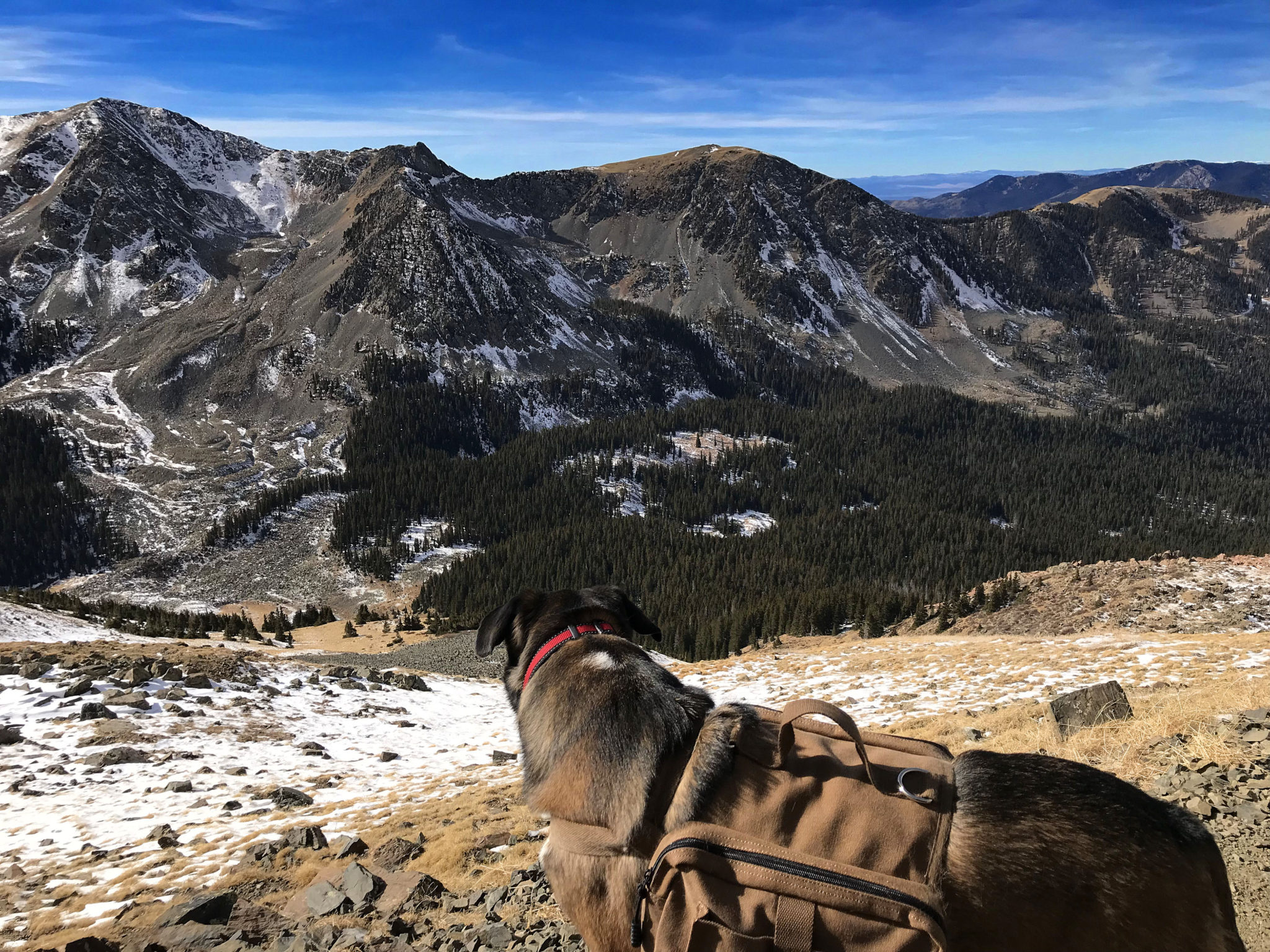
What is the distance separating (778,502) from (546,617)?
128642 millimetres

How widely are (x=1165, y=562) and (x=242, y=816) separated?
123 ft

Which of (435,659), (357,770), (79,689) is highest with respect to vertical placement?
(79,689)

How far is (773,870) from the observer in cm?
281

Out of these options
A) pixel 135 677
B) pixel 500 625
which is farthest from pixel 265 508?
pixel 500 625

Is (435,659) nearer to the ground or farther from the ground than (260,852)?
nearer to the ground

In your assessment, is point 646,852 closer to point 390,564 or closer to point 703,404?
point 390,564

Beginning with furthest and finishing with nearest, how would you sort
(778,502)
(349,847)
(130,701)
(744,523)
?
(778,502) → (744,523) → (130,701) → (349,847)

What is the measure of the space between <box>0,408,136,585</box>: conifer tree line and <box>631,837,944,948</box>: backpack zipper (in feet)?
364

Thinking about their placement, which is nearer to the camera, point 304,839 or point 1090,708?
point 304,839

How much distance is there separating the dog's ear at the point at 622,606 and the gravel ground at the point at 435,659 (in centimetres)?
2873

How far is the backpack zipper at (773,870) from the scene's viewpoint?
2623 mm

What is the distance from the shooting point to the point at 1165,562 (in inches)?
1201

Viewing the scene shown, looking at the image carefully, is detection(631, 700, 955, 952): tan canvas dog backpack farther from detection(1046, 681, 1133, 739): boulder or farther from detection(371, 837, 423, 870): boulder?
detection(1046, 681, 1133, 739): boulder

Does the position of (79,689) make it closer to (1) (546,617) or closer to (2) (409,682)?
(2) (409,682)
